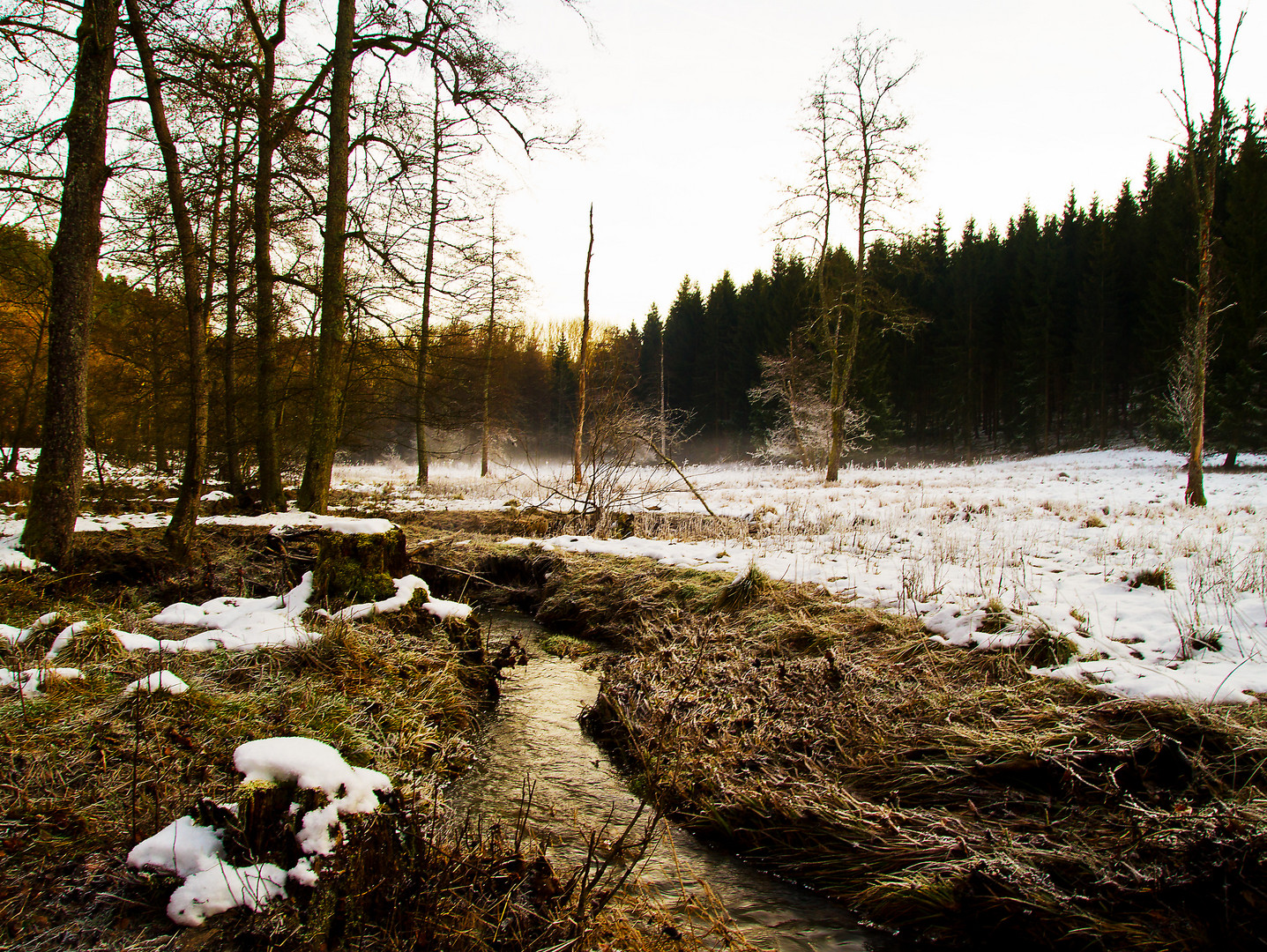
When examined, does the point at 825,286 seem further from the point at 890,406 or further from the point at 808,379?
the point at 890,406

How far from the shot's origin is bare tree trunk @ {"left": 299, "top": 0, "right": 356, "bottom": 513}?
8.45 meters

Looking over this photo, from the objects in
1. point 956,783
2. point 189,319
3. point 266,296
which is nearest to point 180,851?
point 956,783

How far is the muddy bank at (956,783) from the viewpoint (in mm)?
2293

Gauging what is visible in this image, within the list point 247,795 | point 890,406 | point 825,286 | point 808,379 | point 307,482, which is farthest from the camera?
point 890,406

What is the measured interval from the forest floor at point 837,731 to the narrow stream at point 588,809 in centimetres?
16

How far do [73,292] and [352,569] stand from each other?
373 centimetres

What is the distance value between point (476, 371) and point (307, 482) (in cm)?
1136

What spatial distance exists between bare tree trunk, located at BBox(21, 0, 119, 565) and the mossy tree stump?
2505 millimetres

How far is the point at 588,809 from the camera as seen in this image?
11.5 feet

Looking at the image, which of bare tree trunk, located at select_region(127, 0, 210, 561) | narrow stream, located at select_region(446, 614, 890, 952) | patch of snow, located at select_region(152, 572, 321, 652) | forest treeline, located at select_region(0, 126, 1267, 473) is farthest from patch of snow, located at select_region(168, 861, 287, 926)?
forest treeline, located at select_region(0, 126, 1267, 473)

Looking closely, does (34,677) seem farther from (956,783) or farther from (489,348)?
(489,348)

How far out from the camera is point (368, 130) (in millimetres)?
9281

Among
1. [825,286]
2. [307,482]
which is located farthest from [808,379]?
[307,482]

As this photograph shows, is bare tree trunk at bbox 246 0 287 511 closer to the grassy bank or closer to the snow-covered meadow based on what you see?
the snow-covered meadow
